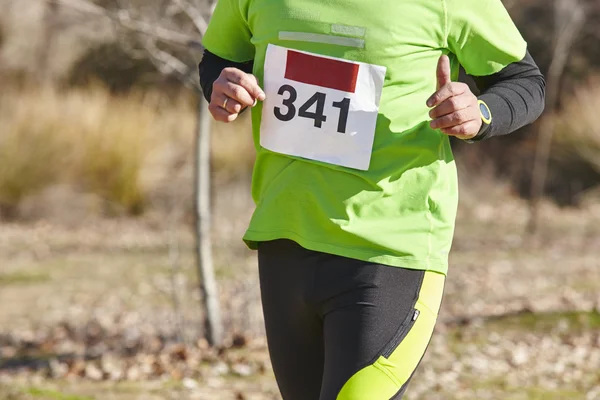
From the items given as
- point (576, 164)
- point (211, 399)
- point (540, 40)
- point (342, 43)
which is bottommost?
point (211, 399)

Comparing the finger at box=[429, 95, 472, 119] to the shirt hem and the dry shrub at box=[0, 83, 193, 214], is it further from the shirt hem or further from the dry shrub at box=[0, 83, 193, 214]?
the dry shrub at box=[0, 83, 193, 214]

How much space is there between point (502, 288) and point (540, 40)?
26.0 ft

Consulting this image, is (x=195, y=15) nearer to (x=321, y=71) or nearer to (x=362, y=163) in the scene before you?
(x=321, y=71)

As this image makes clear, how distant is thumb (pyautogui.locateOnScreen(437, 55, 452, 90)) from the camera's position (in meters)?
1.83

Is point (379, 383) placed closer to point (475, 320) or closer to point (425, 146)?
point (425, 146)

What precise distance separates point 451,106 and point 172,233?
5.70 meters

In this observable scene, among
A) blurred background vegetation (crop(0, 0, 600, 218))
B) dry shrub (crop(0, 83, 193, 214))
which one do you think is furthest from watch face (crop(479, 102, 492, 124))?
dry shrub (crop(0, 83, 193, 214))

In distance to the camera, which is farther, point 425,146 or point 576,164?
point 576,164

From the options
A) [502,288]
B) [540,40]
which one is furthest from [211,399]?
[540,40]

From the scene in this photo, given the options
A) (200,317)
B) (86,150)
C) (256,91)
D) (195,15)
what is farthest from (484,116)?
(86,150)

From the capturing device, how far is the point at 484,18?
193 cm

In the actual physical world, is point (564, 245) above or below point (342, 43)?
below

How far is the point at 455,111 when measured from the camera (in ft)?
5.75

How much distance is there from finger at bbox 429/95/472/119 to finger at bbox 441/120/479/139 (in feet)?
0.11
